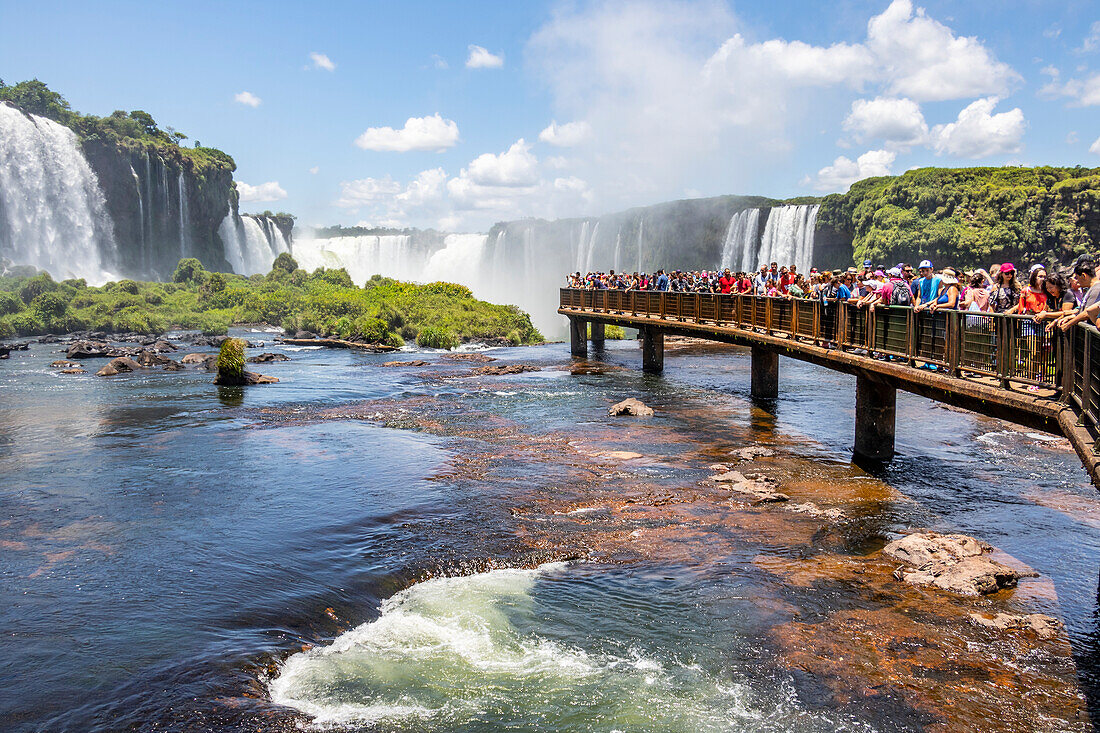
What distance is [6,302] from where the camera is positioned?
155ft

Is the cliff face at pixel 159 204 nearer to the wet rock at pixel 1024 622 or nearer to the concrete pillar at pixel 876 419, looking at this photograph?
the concrete pillar at pixel 876 419

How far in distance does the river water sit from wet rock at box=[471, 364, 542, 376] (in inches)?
449

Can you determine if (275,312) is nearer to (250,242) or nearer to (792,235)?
(792,235)

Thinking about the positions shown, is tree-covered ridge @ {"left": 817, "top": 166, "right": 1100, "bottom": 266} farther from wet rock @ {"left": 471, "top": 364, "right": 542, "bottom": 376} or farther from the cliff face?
the cliff face

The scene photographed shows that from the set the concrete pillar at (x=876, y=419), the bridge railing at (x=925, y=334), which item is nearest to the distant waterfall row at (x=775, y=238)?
the bridge railing at (x=925, y=334)

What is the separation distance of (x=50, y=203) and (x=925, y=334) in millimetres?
78404

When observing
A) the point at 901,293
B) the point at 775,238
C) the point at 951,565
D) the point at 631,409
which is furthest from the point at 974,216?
the point at 951,565

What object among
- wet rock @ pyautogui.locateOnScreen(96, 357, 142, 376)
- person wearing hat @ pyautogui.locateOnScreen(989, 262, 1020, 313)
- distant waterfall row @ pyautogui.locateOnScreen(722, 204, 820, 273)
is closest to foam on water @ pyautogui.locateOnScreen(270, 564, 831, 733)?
person wearing hat @ pyautogui.locateOnScreen(989, 262, 1020, 313)

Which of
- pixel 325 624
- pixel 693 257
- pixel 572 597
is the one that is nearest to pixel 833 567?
pixel 572 597

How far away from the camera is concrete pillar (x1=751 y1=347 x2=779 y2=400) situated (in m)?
22.4

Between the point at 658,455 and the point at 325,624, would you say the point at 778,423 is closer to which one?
the point at 658,455

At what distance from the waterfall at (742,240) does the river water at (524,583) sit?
130 feet

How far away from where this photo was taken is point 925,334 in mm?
11547

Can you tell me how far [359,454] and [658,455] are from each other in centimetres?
611
